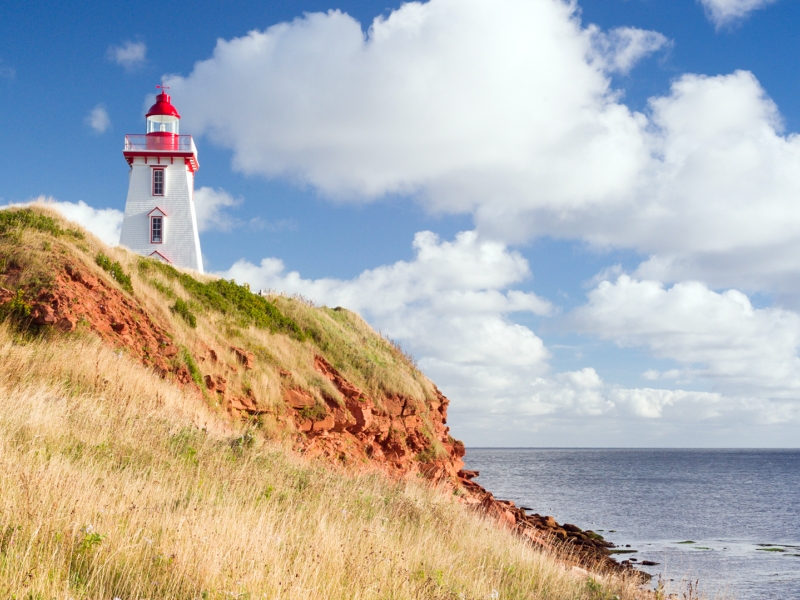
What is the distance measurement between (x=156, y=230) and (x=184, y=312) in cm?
1713

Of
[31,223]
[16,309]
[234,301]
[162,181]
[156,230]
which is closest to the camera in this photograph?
[16,309]

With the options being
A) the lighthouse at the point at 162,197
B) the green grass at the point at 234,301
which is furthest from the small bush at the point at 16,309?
the lighthouse at the point at 162,197

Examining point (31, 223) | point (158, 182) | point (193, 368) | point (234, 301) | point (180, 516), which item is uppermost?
point (158, 182)

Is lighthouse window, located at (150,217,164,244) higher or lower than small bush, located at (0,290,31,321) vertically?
higher

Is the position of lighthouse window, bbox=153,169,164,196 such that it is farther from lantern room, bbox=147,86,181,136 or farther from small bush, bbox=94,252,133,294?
small bush, bbox=94,252,133,294

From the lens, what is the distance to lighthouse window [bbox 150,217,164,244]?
34719mm

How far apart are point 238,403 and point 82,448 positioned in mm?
9778

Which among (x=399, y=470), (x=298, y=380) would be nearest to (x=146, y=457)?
(x=298, y=380)

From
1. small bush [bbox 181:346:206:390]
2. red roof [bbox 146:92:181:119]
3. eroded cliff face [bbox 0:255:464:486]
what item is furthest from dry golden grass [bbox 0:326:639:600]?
red roof [bbox 146:92:181:119]

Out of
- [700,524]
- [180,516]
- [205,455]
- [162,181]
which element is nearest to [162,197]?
[162,181]

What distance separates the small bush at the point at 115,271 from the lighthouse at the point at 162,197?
16.0 meters

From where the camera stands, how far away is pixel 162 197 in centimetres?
3531

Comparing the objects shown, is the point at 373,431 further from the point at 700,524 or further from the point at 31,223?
the point at 700,524

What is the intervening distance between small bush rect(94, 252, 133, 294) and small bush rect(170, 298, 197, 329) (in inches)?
59.9
